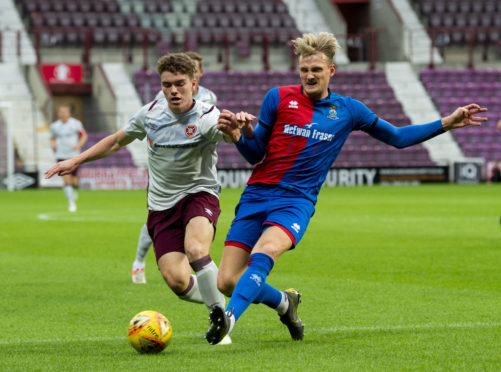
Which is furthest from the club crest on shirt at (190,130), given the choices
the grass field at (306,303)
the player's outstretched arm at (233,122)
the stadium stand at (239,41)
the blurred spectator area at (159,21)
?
the blurred spectator area at (159,21)

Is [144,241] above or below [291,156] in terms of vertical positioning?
below

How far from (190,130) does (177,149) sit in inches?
6.5

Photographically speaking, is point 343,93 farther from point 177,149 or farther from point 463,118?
point 463,118

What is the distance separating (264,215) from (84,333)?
155cm

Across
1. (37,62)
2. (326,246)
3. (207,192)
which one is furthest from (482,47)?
(207,192)

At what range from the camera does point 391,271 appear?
10578 mm

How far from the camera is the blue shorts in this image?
632 centimetres

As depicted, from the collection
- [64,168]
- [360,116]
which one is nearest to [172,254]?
[64,168]

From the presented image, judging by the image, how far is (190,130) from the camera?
6.98 m

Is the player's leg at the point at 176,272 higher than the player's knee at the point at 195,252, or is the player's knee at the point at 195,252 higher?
the player's knee at the point at 195,252

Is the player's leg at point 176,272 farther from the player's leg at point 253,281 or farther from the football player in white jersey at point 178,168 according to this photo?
the player's leg at point 253,281

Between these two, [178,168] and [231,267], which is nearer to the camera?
[231,267]

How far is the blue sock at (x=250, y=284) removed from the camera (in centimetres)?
586

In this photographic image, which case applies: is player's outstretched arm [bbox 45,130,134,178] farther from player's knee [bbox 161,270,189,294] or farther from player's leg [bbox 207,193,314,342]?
player's leg [bbox 207,193,314,342]
